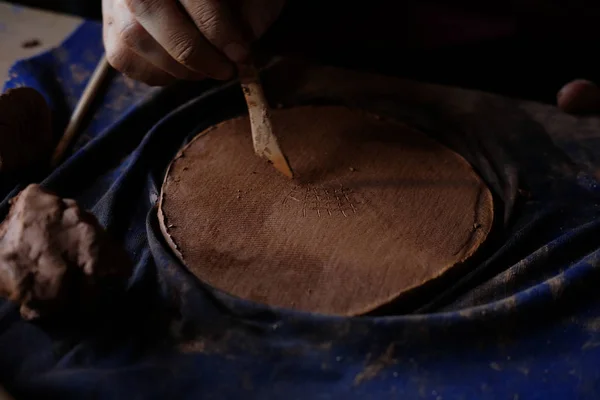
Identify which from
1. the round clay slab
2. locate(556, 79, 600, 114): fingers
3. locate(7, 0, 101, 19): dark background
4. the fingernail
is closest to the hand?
the fingernail

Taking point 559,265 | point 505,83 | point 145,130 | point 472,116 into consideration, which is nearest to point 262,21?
point 145,130

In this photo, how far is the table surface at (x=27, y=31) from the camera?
1.73 meters

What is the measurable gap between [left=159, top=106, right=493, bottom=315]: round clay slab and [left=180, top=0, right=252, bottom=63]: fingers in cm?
23

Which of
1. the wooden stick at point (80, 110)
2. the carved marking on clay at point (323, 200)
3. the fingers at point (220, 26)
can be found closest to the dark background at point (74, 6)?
the wooden stick at point (80, 110)

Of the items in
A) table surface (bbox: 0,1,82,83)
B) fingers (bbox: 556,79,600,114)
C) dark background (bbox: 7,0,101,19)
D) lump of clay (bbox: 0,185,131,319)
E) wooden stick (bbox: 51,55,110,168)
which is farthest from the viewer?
dark background (bbox: 7,0,101,19)

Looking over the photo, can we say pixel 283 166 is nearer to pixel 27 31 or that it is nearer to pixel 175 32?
pixel 175 32

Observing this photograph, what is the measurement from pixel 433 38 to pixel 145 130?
883mm

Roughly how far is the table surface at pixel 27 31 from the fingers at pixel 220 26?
801 mm

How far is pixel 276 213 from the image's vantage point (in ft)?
3.88

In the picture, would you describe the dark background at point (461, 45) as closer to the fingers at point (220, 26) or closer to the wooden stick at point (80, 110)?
the wooden stick at point (80, 110)

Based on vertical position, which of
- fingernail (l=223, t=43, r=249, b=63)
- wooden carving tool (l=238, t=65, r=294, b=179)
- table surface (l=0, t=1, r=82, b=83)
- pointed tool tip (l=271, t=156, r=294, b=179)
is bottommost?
pointed tool tip (l=271, t=156, r=294, b=179)

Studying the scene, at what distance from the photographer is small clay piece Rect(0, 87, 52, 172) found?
1.21 metres

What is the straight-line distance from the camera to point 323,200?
122 centimetres

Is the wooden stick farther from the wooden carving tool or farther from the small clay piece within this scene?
the wooden carving tool
